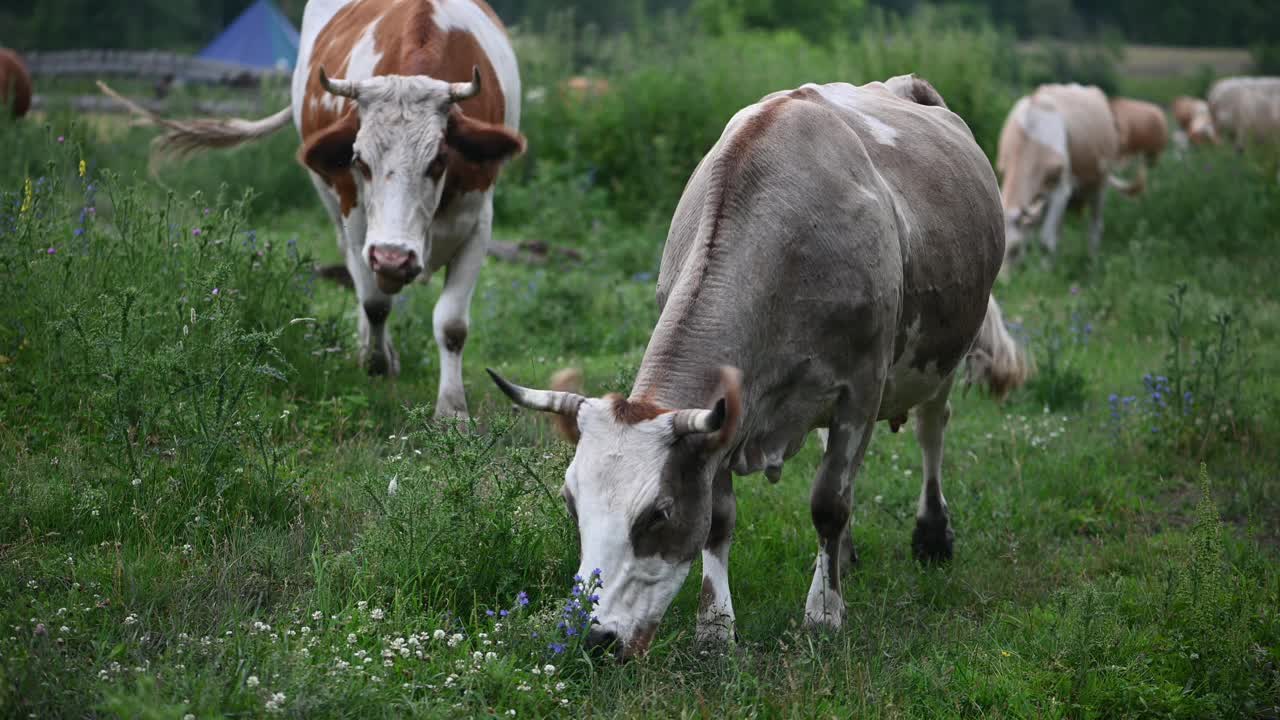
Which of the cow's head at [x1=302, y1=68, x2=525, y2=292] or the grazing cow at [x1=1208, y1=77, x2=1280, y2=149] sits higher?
the cow's head at [x1=302, y1=68, x2=525, y2=292]

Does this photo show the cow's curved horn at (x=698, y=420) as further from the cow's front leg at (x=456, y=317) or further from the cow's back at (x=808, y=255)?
the cow's front leg at (x=456, y=317)

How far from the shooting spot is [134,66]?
2241 cm

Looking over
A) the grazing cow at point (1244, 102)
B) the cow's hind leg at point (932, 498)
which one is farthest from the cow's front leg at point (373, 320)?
the grazing cow at point (1244, 102)

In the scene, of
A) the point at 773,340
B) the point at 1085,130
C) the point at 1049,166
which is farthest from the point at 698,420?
the point at 1085,130

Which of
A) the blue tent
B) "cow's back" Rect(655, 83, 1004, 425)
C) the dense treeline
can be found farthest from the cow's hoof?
the blue tent

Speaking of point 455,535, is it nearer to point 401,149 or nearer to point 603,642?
point 603,642

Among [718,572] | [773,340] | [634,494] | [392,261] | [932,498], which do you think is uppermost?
[773,340]

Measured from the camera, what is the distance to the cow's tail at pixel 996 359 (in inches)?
252

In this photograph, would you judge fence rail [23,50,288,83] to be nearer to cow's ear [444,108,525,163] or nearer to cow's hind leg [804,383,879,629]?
cow's ear [444,108,525,163]

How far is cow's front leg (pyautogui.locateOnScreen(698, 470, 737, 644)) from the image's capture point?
4.04 meters

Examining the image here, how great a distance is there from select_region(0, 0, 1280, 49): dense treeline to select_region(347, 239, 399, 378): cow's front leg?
44.1 ft

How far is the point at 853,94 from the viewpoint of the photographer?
5.15 metres

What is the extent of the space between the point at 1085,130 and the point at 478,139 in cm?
994

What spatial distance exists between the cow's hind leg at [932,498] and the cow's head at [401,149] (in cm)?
240
